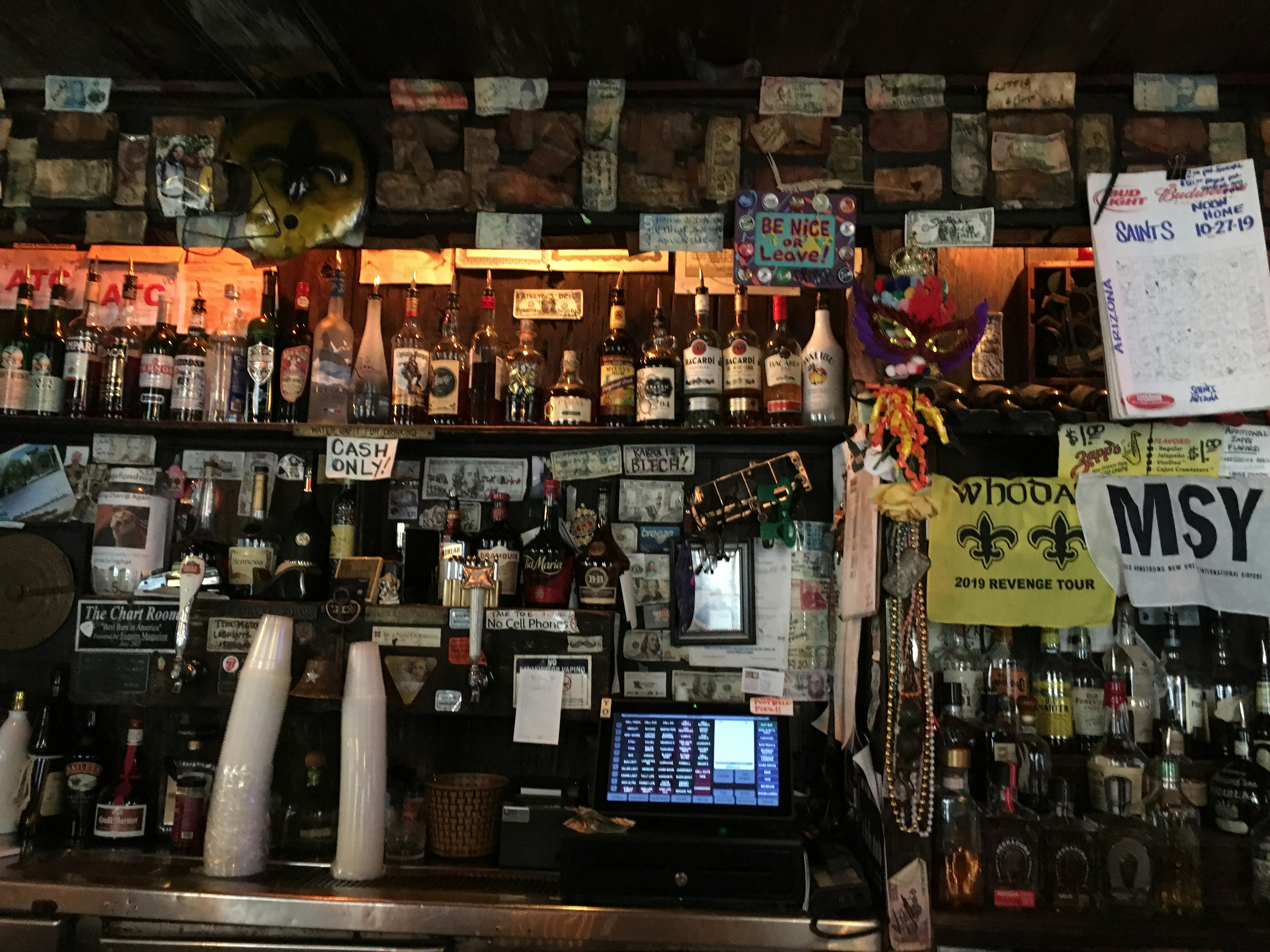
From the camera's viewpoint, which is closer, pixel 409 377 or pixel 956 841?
pixel 956 841

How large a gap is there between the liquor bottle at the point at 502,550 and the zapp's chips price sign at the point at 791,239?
85 centimetres

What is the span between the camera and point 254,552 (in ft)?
8.04

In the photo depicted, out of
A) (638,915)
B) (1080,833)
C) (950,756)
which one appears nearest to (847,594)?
(950,756)

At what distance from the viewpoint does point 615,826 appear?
1.95m

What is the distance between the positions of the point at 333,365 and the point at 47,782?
1.23m

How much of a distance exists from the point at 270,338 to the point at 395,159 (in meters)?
0.61

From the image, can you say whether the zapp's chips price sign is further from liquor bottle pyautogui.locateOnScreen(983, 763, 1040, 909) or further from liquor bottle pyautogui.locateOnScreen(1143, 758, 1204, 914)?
liquor bottle pyautogui.locateOnScreen(1143, 758, 1204, 914)

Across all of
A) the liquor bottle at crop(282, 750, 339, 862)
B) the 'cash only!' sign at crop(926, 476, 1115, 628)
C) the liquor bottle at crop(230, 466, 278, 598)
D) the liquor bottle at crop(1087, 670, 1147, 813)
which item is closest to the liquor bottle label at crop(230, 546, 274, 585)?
the liquor bottle at crop(230, 466, 278, 598)

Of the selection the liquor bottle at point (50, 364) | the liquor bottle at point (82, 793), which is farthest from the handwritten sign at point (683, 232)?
the liquor bottle at point (82, 793)

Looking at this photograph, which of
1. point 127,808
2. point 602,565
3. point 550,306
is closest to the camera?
point 127,808

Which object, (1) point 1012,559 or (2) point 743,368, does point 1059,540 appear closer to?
(1) point 1012,559

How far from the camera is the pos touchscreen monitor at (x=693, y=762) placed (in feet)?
6.58

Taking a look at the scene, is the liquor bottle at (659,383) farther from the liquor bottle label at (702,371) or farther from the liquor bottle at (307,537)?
the liquor bottle at (307,537)

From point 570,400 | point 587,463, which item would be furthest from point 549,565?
point 570,400
